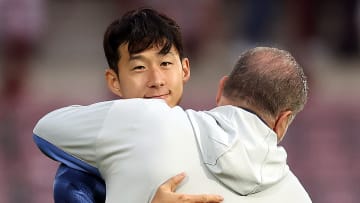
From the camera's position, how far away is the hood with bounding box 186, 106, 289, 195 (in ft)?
8.50

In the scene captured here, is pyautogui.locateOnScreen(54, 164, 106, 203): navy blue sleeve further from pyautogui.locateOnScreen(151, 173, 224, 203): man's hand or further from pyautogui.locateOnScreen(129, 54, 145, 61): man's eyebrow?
pyautogui.locateOnScreen(129, 54, 145, 61): man's eyebrow

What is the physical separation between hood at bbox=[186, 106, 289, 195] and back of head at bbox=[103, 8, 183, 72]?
0.31 metres

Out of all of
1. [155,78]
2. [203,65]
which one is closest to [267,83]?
[155,78]

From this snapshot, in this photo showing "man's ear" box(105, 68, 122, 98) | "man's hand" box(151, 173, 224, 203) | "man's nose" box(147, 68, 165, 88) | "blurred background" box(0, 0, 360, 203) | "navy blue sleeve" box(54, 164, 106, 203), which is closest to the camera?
"man's hand" box(151, 173, 224, 203)

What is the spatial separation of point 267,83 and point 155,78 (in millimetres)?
319

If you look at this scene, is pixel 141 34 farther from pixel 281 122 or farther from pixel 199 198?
pixel 199 198

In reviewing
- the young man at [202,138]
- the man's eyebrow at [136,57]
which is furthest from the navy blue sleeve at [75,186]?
the man's eyebrow at [136,57]

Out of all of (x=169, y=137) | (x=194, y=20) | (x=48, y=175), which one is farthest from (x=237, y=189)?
(x=194, y=20)

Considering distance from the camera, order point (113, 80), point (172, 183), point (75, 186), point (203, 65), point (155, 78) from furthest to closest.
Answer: point (203, 65)
point (113, 80)
point (155, 78)
point (75, 186)
point (172, 183)

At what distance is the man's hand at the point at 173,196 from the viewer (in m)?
2.59

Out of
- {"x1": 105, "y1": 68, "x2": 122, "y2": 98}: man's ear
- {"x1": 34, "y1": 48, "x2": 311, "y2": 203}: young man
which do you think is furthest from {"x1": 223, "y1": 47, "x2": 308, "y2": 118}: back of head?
{"x1": 105, "y1": 68, "x2": 122, "y2": 98}: man's ear

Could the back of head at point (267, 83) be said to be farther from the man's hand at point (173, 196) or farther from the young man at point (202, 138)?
the man's hand at point (173, 196)

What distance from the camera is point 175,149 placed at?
2.62 m

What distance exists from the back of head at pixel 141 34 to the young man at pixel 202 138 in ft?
0.86
